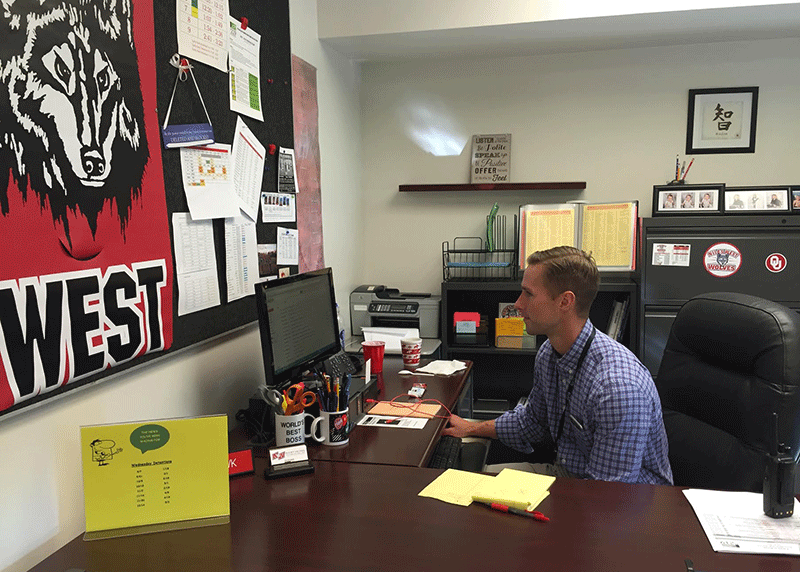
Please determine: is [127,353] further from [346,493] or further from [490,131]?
[490,131]

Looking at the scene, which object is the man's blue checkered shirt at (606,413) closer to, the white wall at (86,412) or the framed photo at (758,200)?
the white wall at (86,412)

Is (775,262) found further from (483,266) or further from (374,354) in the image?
(374,354)

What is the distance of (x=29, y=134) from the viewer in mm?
1170

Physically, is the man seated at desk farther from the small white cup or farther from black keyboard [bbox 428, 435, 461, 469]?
the small white cup

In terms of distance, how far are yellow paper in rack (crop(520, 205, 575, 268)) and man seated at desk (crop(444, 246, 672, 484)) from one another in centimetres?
121

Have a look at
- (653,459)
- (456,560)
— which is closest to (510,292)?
(653,459)

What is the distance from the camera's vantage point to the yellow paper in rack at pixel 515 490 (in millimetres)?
1282

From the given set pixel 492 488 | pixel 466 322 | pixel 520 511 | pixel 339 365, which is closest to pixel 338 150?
pixel 466 322

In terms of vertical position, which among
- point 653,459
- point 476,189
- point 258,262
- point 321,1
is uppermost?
point 321,1

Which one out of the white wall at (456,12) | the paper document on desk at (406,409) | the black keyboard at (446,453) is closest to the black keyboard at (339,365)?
the paper document on desk at (406,409)

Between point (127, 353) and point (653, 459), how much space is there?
4.58ft

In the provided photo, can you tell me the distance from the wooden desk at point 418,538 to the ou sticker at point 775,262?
1793mm

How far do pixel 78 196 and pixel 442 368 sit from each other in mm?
1564

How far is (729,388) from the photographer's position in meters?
1.68
